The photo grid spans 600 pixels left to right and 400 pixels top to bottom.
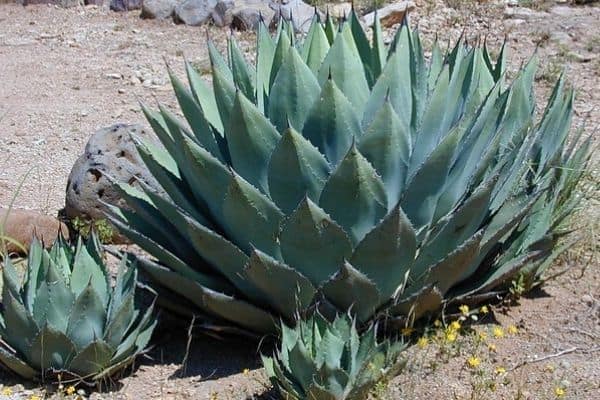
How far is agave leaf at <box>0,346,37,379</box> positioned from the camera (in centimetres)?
346

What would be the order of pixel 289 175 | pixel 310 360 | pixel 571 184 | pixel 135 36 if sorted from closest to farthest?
1. pixel 310 360
2. pixel 289 175
3. pixel 571 184
4. pixel 135 36

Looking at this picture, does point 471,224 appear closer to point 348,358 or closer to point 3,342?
point 348,358

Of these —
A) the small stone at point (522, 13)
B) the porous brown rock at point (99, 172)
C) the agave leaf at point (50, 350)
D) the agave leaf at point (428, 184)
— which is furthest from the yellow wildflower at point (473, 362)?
the small stone at point (522, 13)

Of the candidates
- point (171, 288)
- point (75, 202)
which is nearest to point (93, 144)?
point (75, 202)

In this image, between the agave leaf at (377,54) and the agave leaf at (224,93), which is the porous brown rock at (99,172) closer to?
the agave leaf at (224,93)

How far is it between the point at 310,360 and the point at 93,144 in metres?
2.45

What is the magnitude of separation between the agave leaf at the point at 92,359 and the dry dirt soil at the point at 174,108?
4.7 inches

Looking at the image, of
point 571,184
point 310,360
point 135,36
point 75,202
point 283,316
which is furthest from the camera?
point 135,36

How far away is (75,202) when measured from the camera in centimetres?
504

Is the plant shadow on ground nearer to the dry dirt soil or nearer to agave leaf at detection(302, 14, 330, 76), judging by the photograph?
the dry dirt soil

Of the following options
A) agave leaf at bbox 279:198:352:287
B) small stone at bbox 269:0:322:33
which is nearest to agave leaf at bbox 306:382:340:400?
agave leaf at bbox 279:198:352:287

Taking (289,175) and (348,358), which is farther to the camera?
(289,175)

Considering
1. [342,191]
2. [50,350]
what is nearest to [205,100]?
[342,191]

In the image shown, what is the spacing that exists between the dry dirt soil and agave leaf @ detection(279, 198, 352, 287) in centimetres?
46
